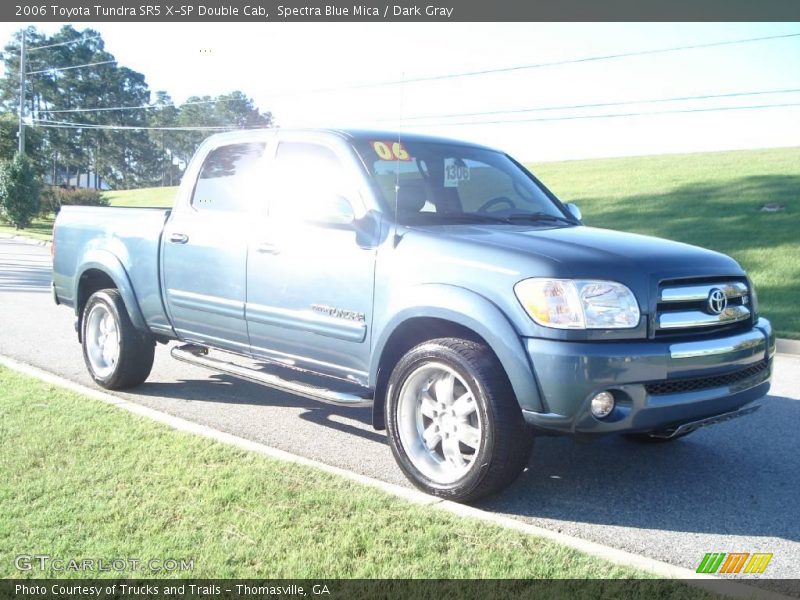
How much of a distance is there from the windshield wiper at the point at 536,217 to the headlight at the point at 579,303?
1.28 meters

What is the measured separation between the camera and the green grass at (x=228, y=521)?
11.1ft

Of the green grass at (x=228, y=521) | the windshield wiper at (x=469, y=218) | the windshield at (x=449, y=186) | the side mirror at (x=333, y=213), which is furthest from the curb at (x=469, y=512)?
the windshield wiper at (x=469, y=218)

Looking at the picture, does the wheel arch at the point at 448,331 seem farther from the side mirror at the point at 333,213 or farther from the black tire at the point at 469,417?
the side mirror at the point at 333,213

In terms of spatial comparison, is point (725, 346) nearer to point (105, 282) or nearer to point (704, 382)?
point (704, 382)

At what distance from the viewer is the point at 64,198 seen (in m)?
43.2

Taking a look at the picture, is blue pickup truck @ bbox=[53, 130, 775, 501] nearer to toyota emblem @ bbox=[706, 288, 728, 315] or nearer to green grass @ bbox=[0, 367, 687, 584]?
toyota emblem @ bbox=[706, 288, 728, 315]

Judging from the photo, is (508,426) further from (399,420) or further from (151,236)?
(151,236)

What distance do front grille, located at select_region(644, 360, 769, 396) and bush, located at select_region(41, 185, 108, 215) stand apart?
1575 inches

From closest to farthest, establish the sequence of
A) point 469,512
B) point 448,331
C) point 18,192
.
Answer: point 469,512 < point 448,331 < point 18,192

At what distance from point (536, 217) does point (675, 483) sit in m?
1.90

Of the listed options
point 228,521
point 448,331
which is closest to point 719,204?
point 448,331

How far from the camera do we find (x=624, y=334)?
3990mm

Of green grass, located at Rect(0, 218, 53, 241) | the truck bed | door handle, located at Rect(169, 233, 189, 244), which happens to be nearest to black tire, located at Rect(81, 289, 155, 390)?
the truck bed

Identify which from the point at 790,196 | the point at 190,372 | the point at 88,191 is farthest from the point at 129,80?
the point at 190,372
